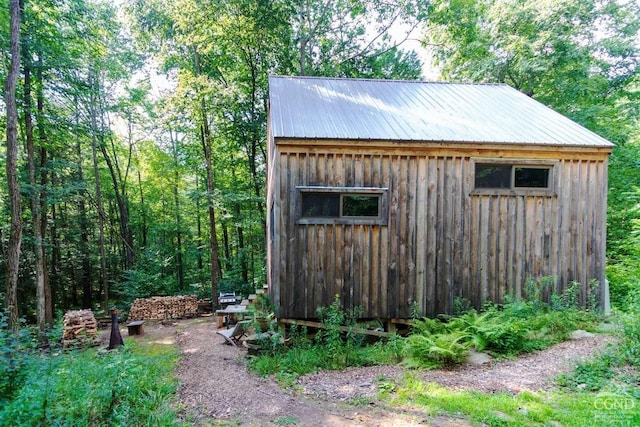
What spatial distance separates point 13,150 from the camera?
7.67 meters

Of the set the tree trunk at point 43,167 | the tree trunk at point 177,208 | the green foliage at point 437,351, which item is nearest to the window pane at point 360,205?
the green foliage at point 437,351

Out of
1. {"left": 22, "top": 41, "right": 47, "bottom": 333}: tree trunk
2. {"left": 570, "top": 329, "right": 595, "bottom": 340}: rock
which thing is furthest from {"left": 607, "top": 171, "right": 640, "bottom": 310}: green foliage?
{"left": 22, "top": 41, "right": 47, "bottom": 333}: tree trunk

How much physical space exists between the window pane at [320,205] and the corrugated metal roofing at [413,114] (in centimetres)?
107

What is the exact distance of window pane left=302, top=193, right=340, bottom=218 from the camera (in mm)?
6194

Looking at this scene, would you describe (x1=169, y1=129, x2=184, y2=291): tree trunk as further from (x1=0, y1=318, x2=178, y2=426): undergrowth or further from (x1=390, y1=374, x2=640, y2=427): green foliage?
(x1=390, y1=374, x2=640, y2=427): green foliage

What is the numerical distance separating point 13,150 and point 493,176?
1052 cm

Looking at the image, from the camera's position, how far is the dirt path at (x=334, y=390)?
353cm

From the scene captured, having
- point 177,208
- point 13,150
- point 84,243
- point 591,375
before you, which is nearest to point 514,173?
point 591,375

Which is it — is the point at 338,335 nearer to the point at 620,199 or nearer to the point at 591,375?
the point at 591,375

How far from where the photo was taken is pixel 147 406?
3678 mm

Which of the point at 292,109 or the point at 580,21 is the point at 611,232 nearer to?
the point at 580,21

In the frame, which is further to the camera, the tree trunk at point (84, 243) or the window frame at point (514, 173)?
the tree trunk at point (84, 243)

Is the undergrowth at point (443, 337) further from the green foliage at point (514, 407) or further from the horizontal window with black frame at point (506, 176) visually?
the horizontal window with black frame at point (506, 176)

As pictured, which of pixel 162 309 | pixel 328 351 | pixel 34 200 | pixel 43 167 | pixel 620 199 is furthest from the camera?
pixel 162 309
